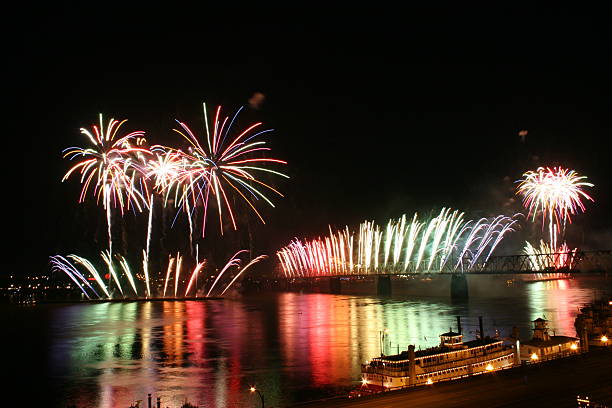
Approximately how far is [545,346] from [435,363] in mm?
11848

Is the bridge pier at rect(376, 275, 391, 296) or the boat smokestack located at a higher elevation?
the bridge pier at rect(376, 275, 391, 296)

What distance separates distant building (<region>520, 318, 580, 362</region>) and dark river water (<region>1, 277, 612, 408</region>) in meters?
12.7

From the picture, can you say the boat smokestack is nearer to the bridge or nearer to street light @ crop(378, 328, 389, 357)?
street light @ crop(378, 328, 389, 357)

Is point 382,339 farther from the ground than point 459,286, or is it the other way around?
point 459,286

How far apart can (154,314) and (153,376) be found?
2239 inches

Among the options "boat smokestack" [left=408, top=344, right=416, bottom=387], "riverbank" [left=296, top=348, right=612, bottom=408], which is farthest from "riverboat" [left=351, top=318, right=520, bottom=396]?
"riverbank" [left=296, top=348, right=612, bottom=408]

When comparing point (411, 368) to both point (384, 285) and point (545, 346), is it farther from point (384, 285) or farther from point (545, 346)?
→ point (384, 285)

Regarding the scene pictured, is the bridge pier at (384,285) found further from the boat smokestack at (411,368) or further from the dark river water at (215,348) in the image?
A: the boat smokestack at (411,368)

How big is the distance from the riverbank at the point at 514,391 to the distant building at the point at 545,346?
1236 centimetres

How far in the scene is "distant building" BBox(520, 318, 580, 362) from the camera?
49031mm

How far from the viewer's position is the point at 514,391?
30.8 meters

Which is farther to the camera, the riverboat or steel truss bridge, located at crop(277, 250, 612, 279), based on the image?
steel truss bridge, located at crop(277, 250, 612, 279)

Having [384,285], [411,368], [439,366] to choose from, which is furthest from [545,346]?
[384,285]

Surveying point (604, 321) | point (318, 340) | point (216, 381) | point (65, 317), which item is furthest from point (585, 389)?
point (65, 317)
